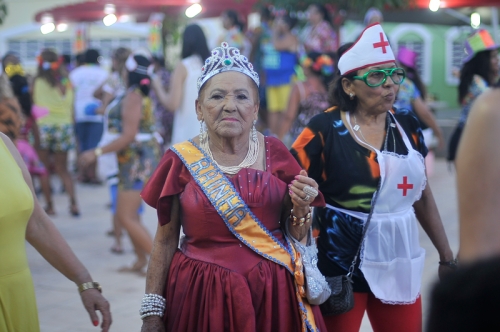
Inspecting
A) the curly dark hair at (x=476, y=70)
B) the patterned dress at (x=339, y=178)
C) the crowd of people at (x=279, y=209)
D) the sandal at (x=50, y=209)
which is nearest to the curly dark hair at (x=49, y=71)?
the sandal at (x=50, y=209)

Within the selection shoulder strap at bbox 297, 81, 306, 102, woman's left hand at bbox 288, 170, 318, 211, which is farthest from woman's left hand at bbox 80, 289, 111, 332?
shoulder strap at bbox 297, 81, 306, 102

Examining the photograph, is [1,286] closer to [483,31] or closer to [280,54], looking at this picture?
[483,31]

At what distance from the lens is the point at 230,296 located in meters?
2.76

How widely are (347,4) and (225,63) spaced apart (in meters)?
8.84

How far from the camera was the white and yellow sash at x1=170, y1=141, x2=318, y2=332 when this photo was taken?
282 cm

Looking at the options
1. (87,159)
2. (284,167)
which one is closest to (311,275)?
(284,167)

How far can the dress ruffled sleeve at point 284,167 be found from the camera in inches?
117

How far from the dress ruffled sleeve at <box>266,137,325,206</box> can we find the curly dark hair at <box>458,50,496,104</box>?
166 inches

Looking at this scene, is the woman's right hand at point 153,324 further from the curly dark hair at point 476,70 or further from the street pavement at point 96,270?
the curly dark hair at point 476,70

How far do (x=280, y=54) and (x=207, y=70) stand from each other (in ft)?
24.8

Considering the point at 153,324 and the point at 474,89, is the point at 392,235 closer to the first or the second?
the point at 153,324

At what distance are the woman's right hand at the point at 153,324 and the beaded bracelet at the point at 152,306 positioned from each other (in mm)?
16

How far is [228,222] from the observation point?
111 inches

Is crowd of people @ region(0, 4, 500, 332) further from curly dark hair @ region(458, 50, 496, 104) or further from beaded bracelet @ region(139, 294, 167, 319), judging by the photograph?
curly dark hair @ region(458, 50, 496, 104)
